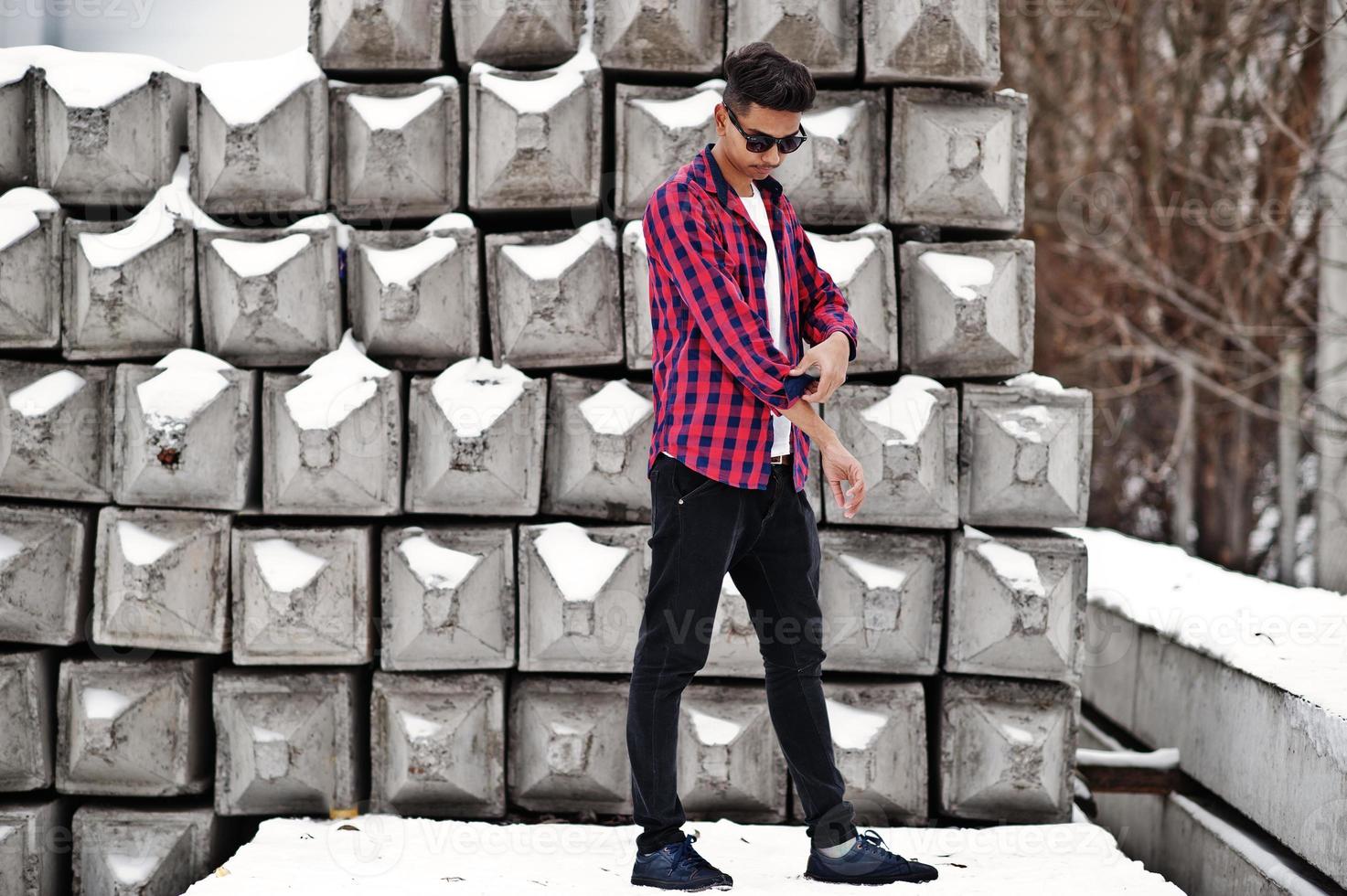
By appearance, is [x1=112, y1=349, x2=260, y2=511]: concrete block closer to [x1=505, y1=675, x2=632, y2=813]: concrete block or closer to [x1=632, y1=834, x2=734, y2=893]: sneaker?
[x1=505, y1=675, x2=632, y2=813]: concrete block

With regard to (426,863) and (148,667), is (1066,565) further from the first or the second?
(148,667)

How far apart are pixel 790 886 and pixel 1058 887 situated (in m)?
0.66

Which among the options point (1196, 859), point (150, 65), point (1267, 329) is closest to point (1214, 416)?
point (1267, 329)

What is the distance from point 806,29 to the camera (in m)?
3.37

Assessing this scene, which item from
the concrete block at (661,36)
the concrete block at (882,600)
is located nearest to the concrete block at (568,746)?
the concrete block at (882,600)

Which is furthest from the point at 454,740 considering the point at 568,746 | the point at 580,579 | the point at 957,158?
the point at 957,158

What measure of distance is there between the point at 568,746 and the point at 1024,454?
58.8 inches

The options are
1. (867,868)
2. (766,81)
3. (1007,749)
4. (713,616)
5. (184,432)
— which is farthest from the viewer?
(1007,749)

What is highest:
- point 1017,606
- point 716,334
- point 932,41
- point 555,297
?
point 932,41

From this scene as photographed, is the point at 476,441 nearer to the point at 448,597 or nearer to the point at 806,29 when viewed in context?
the point at 448,597

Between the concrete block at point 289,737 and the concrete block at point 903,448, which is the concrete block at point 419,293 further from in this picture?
the concrete block at point 903,448

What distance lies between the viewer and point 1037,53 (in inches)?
521

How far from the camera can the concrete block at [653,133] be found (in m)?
3.35

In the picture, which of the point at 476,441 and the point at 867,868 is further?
the point at 476,441
